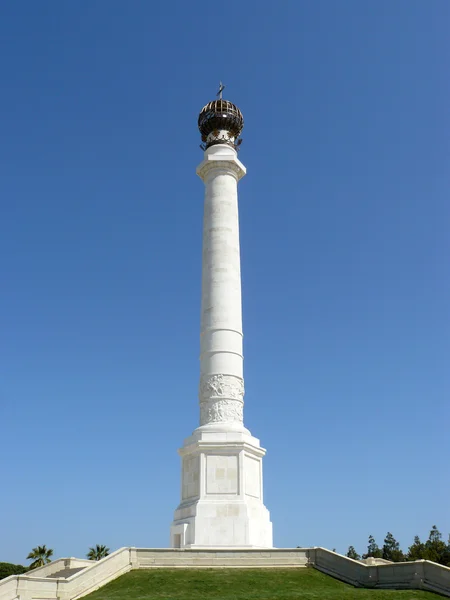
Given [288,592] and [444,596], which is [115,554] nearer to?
[288,592]

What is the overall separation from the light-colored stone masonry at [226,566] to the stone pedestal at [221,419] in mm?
3866

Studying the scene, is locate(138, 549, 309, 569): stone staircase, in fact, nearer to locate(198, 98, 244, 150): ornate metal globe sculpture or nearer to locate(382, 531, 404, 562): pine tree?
locate(198, 98, 244, 150): ornate metal globe sculpture

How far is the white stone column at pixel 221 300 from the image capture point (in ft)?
103

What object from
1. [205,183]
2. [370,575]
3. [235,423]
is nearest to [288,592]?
[370,575]

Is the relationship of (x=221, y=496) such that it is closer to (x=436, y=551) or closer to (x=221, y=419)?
(x=221, y=419)

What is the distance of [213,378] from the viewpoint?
3181 cm

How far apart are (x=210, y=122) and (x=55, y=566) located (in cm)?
2531

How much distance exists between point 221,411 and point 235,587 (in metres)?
11.3

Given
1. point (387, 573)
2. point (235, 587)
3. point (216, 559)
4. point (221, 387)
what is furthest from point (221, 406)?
point (387, 573)

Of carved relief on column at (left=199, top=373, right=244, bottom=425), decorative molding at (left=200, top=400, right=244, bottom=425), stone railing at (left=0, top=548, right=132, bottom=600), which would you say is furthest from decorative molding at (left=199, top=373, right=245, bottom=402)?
stone railing at (left=0, top=548, right=132, bottom=600)

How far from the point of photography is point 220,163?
117ft

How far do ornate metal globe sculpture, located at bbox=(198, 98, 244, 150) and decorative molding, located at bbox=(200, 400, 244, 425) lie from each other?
15390 mm

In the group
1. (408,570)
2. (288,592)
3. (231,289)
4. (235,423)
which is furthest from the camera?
(231,289)

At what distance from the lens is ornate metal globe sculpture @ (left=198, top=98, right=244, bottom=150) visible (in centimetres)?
3762
